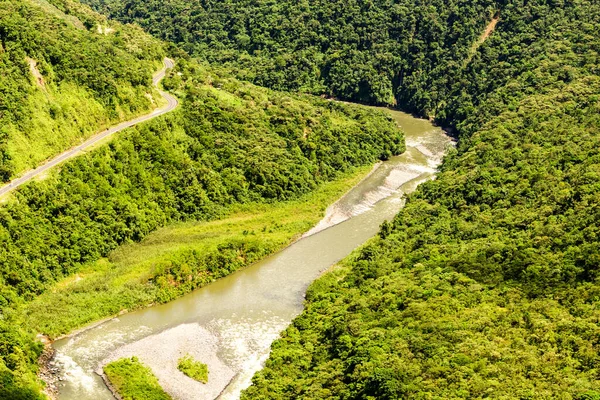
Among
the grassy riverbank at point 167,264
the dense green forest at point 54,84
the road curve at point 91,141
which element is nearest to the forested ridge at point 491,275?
the grassy riverbank at point 167,264

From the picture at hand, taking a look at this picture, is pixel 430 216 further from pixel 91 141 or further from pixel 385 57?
pixel 385 57

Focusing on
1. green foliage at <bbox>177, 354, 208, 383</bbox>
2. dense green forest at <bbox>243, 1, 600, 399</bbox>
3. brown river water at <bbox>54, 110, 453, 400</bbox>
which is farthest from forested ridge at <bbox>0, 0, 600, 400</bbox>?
green foliage at <bbox>177, 354, 208, 383</bbox>

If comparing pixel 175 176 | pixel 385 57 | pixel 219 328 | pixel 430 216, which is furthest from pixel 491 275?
pixel 385 57

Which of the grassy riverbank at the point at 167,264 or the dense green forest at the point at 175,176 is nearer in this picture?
the grassy riverbank at the point at 167,264

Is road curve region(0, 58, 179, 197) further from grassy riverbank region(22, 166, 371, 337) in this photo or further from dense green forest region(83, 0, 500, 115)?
dense green forest region(83, 0, 500, 115)

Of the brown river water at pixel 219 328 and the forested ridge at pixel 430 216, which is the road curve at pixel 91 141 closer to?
the forested ridge at pixel 430 216

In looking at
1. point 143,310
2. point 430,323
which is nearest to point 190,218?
point 143,310
